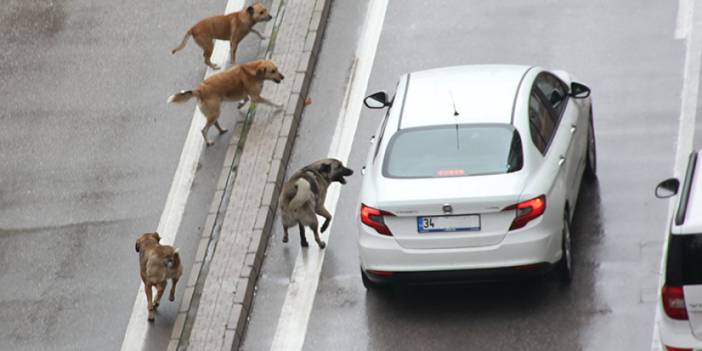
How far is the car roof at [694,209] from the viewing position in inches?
409

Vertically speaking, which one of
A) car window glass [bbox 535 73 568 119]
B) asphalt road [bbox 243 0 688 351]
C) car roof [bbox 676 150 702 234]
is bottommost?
asphalt road [bbox 243 0 688 351]

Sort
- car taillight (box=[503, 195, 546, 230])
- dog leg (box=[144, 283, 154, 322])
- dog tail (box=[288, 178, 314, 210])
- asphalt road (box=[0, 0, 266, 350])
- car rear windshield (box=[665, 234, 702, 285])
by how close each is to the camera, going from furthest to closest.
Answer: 1. asphalt road (box=[0, 0, 266, 350])
2. dog tail (box=[288, 178, 314, 210])
3. dog leg (box=[144, 283, 154, 322])
4. car taillight (box=[503, 195, 546, 230])
5. car rear windshield (box=[665, 234, 702, 285])

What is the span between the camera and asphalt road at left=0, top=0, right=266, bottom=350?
14945mm

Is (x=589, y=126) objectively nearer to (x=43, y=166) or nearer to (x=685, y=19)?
(x=685, y=19)

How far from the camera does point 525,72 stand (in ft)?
48.2

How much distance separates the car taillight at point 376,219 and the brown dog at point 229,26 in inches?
206

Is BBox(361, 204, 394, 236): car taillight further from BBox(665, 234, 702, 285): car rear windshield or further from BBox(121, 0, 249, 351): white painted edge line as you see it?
BBox(665, 234, 702, 285): car rear windshield

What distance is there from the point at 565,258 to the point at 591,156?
198 cm

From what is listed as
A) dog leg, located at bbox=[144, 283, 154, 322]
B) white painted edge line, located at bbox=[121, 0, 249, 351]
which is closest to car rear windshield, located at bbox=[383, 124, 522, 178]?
dog leg, located at bbox=[144, 283, 154, 322]

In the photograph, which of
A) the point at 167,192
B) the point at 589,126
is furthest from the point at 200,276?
the point at 589,126

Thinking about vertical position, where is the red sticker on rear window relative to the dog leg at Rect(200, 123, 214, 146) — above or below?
above

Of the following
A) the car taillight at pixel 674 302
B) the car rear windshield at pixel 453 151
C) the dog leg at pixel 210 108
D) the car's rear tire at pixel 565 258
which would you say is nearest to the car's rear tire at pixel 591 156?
the car's rear tire at pixel 565 258

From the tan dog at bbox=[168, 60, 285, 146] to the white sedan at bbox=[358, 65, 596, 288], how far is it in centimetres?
279

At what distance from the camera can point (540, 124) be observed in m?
13.9
